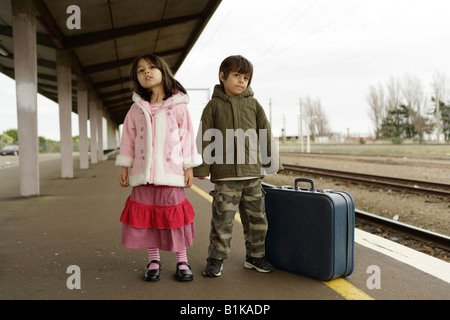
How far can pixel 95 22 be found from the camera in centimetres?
1010

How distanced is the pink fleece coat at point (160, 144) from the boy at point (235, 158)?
0.14 meters

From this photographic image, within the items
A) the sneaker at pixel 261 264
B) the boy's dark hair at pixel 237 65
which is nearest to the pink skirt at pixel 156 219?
the sneaker at pixel 261 264

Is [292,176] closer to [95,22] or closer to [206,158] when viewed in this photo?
[95,22]

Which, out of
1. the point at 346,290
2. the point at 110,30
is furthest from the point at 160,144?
the point at 110,30

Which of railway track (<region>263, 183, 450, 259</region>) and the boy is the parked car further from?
the boy

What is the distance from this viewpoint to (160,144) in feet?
9.46

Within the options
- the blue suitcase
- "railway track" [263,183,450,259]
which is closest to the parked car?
"railway track" [263,183,450,259]

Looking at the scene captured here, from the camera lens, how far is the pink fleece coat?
286 cm

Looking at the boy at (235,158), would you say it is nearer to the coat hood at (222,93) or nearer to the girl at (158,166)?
the coat hood at (222,93)

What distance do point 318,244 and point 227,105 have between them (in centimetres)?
120

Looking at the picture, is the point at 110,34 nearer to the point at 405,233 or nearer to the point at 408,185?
the point at 408,185

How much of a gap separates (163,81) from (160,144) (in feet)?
1.59
